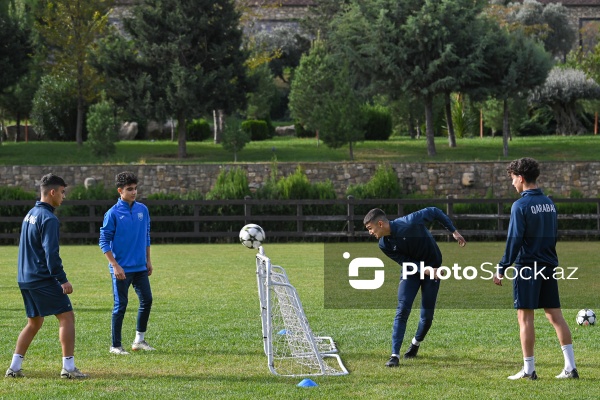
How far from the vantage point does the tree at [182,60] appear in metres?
40.0

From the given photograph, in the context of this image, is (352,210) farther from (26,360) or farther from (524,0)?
(524,0)

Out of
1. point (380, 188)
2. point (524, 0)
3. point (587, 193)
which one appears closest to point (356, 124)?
point (380, 188)

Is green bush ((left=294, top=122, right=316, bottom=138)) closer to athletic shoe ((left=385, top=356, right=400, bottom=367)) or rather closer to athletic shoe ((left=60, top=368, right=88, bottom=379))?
athletic shoe ((left=385, top=356, right=400, bottom=367))

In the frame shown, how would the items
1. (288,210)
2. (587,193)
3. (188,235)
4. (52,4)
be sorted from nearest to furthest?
(188,235), (288,210), (587,193), (52,4)

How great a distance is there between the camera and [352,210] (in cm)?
3002

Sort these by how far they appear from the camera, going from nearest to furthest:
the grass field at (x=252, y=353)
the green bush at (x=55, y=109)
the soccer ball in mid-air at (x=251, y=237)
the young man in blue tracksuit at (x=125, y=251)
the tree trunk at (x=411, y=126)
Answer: the grass field at (x=252, y=353)
the soccer ball in mid-air at (x=251, y=237)
the young man in blue tracksuit at (x=125, y=251)
the green bush at (x=55, y=109)
the tree trunk at (x=411, y=126)

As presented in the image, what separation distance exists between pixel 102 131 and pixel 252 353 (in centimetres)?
3011

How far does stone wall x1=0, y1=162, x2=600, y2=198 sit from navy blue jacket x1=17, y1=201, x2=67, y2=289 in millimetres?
26756

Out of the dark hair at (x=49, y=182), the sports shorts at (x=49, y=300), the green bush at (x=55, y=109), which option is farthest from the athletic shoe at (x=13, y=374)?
the green bush at (x=55, y=109)

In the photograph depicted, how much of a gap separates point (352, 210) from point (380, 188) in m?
3.31

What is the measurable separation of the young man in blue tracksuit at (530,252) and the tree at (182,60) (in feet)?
105

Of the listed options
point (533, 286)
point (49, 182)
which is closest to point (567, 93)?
point (533, 286)

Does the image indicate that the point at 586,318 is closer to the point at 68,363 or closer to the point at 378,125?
the point at 68,363

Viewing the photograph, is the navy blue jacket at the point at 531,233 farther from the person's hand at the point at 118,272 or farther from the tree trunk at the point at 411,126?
the tree trunk at the point at 411,126
